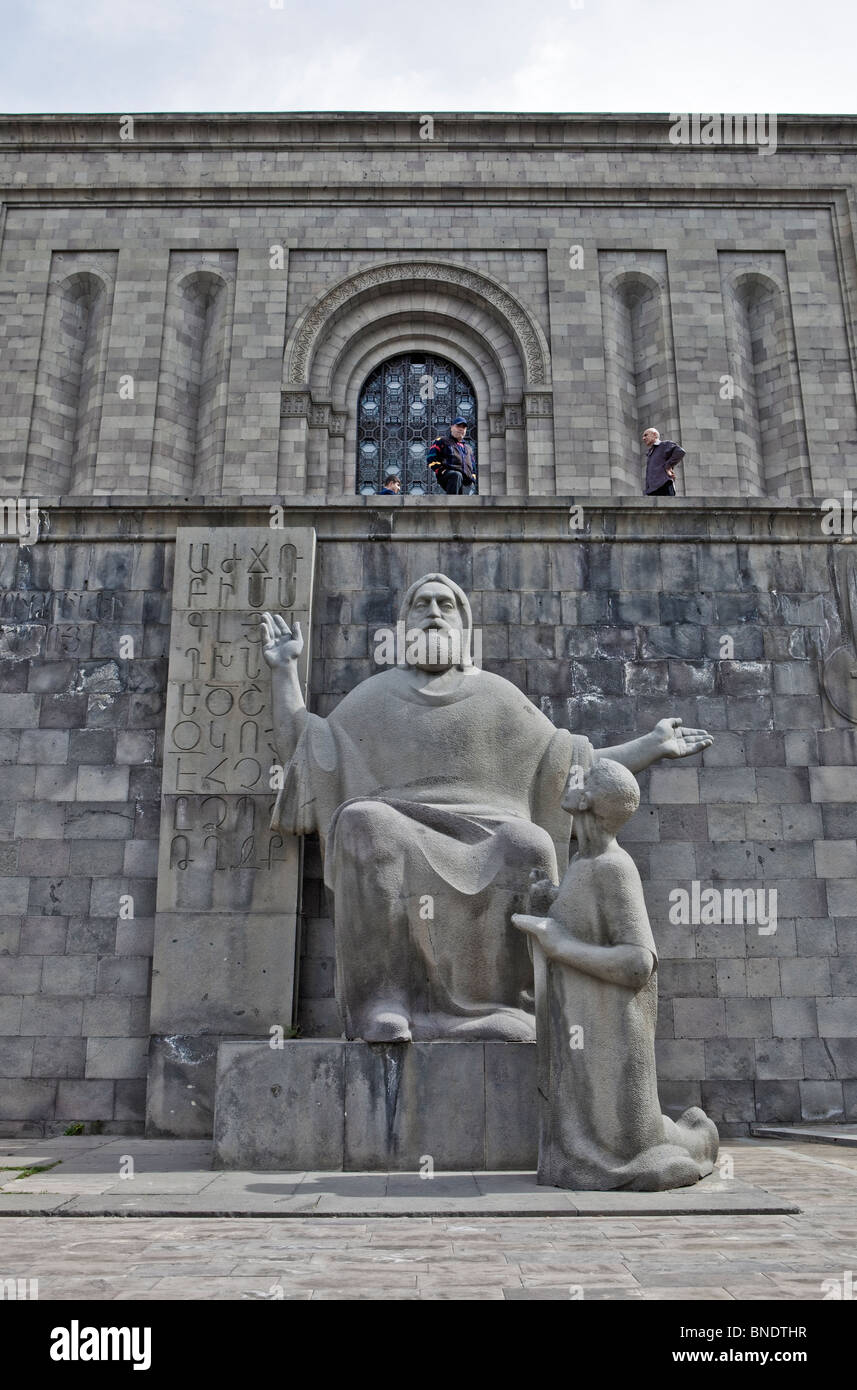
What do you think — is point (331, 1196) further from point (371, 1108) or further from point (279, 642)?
point (279, 642)

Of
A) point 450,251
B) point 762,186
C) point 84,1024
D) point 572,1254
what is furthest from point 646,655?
point 762,186

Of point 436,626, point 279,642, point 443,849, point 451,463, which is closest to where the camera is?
point 443,849

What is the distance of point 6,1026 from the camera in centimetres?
966

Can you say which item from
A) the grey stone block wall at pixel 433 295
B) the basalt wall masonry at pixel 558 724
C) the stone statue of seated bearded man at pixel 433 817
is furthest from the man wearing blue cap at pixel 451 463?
the grey stone block wall at pixel 433 295

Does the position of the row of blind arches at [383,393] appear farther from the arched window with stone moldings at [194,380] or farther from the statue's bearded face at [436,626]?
the statue's bearded face at [436,626]

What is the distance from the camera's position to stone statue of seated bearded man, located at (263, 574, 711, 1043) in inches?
300

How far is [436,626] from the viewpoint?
864cm

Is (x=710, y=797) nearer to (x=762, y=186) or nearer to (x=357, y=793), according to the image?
(x=357, y=793)

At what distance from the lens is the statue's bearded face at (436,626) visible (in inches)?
337

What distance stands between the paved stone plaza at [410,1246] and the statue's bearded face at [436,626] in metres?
3.56

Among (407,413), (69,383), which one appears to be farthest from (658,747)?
(69,383)

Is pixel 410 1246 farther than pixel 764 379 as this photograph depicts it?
No

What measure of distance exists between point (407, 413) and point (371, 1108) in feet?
55.6

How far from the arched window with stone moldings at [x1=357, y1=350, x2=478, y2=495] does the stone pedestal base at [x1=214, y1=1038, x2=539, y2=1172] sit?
15430mm
